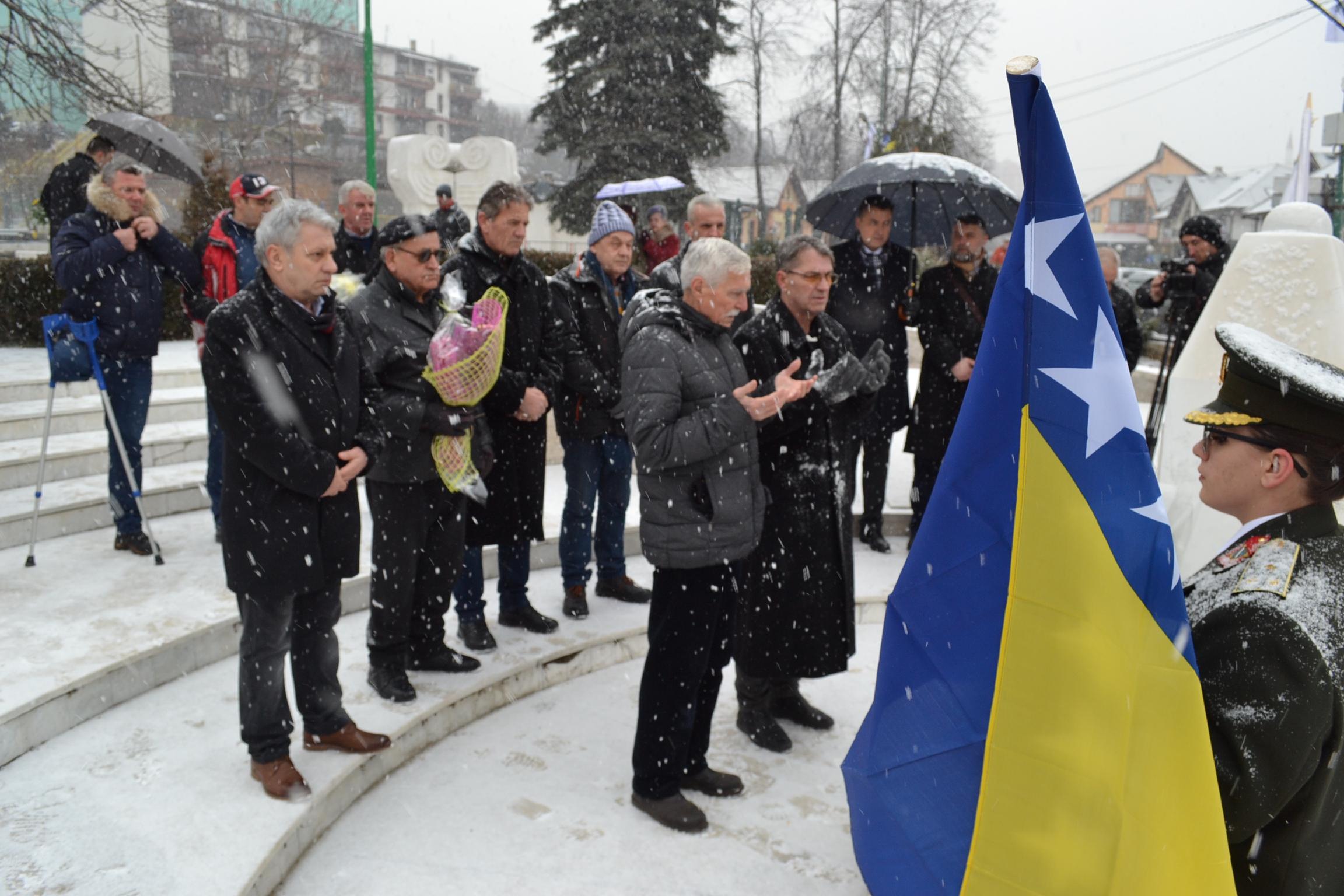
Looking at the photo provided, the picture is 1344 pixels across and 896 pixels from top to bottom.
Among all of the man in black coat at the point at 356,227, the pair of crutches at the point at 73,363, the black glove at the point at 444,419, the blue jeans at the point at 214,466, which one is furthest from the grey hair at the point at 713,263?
the man in black coat at the point at 356,227

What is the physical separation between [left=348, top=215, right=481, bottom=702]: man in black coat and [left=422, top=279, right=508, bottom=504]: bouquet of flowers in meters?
0.06

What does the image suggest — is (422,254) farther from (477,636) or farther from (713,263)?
(477,636)

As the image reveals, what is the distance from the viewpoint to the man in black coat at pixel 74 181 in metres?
5.09

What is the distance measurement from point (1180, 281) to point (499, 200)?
4418 mm

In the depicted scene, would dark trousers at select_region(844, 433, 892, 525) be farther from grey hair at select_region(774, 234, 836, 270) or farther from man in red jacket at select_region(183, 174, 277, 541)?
man in red jacket at select_region(183, 174, 277, 541)

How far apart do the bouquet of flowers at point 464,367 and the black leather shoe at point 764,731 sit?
55.5 inches

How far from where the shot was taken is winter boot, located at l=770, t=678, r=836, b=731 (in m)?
4.06

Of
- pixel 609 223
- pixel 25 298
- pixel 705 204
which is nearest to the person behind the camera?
pixel 609 223

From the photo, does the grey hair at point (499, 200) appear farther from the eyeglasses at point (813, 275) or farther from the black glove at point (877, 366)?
the black glove at point (877, 366)

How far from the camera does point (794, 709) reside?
4098 millimetres

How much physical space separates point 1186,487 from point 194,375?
7687mm

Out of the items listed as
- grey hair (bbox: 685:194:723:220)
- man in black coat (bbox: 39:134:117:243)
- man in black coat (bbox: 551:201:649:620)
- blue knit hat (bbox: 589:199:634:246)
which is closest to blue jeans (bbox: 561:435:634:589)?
man in black coat (bbox: 551:201:649:620)

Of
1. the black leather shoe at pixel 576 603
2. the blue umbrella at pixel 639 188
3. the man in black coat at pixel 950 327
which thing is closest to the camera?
the black leather shoe at pixel 576 603

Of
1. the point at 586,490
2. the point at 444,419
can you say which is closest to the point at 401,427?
the point at 444,419
